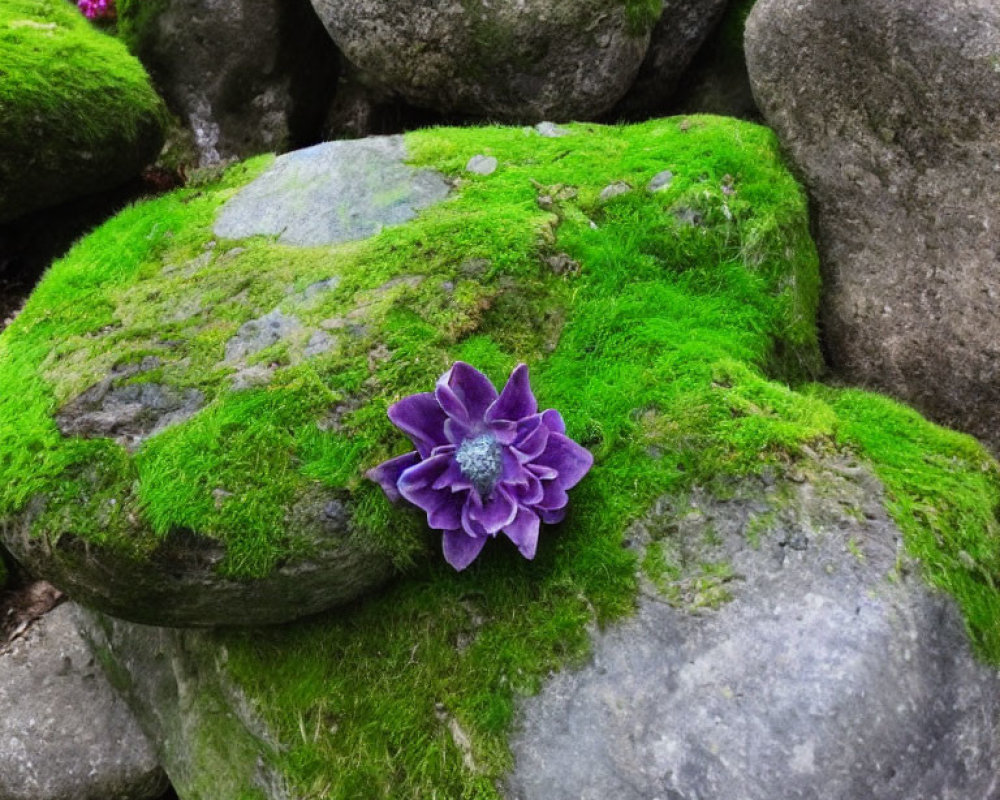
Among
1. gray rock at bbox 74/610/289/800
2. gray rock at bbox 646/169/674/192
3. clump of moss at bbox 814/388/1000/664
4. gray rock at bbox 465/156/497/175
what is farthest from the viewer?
gray rock at bbox 465/156/497/175

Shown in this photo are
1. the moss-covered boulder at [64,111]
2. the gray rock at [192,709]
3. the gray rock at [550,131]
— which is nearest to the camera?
the gray rock at [192,709]

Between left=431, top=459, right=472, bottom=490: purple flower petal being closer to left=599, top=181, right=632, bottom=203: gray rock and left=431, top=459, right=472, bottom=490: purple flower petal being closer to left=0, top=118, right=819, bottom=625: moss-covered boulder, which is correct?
left=0, top=118, right=819, bottom=625: moss-covered boulder

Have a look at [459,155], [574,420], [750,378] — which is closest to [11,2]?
[459,155]

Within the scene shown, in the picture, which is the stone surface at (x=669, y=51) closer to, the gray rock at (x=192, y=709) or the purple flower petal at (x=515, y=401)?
the purple flower petal at (x=515, y=401)

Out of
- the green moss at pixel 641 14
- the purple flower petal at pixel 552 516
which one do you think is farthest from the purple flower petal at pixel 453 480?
the green moss at pixel 641 14

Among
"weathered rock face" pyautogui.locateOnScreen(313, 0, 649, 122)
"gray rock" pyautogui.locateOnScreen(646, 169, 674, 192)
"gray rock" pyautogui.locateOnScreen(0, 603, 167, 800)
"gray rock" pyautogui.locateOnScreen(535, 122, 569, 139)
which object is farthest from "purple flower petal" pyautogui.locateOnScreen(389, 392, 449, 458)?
"weathered rock face" pyautogui.locateOnScreen(313, 0, 649, 122)
